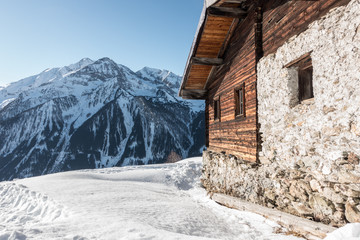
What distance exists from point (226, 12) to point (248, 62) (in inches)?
66.7

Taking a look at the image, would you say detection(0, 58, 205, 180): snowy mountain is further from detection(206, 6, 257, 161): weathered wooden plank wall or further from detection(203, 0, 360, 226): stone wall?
detection(203, 0, 360, 226): stone wall

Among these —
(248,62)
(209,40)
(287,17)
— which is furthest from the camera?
(209,40)

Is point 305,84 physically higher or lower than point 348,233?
higher

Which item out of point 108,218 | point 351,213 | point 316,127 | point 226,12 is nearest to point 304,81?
point 316,127

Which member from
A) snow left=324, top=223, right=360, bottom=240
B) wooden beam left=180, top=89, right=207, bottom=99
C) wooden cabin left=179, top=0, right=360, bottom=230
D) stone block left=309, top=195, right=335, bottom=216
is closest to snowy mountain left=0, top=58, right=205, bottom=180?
wooden beam left=180, top=89, right=207, bottom=99

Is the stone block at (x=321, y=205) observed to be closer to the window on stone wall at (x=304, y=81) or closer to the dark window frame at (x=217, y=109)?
the window on stone wall at (x=304, y=81)

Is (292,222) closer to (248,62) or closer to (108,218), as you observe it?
(108,218)

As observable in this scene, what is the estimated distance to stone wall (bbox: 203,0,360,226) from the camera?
137 inches

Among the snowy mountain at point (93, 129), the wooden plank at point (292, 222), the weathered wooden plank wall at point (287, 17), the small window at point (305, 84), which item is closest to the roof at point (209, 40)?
the weathered wooden plank wall at point (287, 17)

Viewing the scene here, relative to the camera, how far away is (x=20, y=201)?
7.64 meters

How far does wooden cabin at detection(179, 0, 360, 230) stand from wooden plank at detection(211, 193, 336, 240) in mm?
229

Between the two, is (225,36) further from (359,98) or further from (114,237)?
(114,237)

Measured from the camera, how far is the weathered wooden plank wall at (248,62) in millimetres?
4841

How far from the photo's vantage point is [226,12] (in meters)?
7.10
